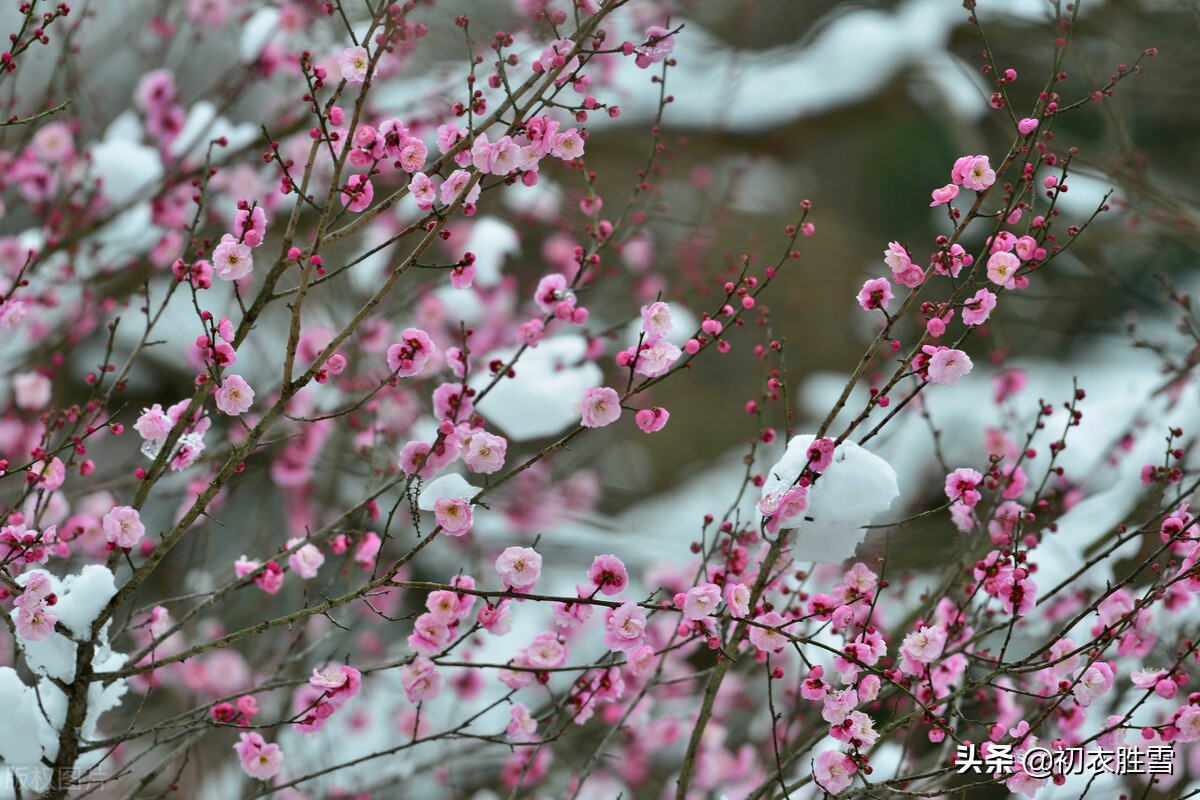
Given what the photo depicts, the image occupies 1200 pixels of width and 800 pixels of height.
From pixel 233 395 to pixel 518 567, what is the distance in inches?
21.1

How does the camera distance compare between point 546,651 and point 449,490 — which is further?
point 546,651

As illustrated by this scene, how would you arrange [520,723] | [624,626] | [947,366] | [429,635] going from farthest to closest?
1. [520,723]
2. [429,635]
3. [624,626]
4. [947,366]

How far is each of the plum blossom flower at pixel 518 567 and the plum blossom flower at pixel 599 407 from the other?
0.75 ft

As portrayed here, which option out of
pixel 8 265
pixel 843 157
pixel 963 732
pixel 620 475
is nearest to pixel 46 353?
pixel 8 265

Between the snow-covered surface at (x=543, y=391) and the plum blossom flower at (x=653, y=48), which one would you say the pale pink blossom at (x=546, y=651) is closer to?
the snow-covered surface at (x=543, y=391)

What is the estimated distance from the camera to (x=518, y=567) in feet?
5.67

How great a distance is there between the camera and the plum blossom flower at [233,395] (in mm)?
1730

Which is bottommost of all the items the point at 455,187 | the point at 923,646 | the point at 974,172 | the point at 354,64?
the point at 923,646

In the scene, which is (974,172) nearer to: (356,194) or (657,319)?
(657,319)

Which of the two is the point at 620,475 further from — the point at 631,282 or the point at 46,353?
the point at 46,353

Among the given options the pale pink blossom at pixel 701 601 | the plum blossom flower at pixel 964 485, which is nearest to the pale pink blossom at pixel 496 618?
the pale pink blossom at pixel 701 601

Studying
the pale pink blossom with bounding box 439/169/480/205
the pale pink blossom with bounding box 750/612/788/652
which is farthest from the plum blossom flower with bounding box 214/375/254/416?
the pale pink blossom with bounding box 750/612/788/652

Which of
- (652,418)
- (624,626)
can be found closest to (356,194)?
(652,418)

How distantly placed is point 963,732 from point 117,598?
178 centimetres
